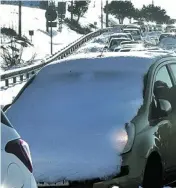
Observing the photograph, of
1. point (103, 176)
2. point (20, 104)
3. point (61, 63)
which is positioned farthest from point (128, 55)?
point (103, 176)

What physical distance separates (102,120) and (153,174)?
742mm

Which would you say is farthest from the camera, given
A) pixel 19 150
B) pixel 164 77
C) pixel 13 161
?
pixel 164 77

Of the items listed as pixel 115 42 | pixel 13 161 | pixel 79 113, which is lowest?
pixel 115 42

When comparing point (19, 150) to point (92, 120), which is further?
point (92, 120)

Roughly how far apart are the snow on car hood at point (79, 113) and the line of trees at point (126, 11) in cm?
9043

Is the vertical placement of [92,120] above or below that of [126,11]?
above

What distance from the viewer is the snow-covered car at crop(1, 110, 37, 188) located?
373 centimetres

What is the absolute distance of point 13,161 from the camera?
3.80 metres

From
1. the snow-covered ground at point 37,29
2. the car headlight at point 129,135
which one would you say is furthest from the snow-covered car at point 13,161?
the snow-covered ground at point 37,29

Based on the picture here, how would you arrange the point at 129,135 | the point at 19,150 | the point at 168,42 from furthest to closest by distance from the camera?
the point at 168,42
the point at 129,135
the point at 19,150

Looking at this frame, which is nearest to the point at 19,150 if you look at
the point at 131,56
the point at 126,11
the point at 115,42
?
the point at 131,56

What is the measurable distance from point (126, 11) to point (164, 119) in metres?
137

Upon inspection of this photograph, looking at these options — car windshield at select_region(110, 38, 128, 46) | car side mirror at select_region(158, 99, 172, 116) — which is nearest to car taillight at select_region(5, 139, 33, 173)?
car side mirror at select_region(158, 99, 172, 116)

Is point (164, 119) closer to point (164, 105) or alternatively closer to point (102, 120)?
point (164, 105)
